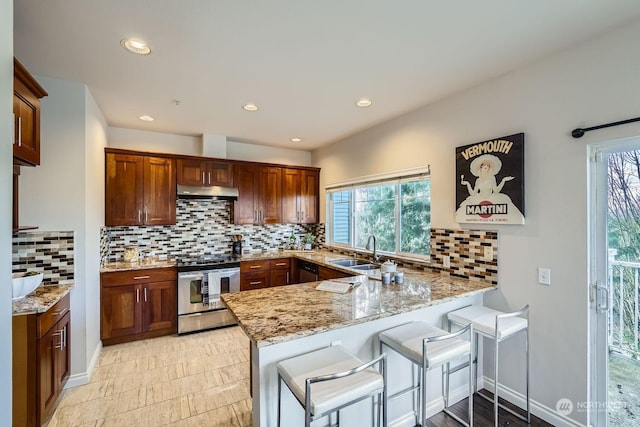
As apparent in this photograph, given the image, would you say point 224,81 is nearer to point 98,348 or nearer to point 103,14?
point 103,14

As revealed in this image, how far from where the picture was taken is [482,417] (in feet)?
7.07

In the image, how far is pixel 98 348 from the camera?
3.08 metres

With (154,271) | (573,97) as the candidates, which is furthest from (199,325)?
(573,97)

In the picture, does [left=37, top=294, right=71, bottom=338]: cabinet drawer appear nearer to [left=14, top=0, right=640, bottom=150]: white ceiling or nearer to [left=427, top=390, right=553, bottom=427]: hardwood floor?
[left=14, top=0, right=640, bottom=150]: white ceiling

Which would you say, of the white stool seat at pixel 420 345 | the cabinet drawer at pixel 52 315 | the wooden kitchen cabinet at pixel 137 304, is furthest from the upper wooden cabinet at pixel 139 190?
the white stool seat at pixel 420 345

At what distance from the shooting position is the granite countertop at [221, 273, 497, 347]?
155 cm

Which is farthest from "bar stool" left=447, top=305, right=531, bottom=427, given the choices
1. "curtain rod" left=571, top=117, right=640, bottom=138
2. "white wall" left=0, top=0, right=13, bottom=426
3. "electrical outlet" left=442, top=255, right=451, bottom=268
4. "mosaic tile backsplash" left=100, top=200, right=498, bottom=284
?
"white wall" left=0, top=0, right=13, bottom=426

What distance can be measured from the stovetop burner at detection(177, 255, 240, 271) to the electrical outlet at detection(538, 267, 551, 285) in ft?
10.8

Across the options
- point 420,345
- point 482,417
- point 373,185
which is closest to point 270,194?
point 373,185

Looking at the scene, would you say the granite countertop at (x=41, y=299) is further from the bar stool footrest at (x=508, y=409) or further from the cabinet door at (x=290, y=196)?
the bar stool footrest at (x=508, y=409)

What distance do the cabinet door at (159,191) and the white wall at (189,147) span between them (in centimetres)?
41

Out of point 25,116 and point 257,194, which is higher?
point 25,116

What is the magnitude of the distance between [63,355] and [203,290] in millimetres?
1469

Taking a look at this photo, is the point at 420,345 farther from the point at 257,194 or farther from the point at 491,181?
the point at 257,194
